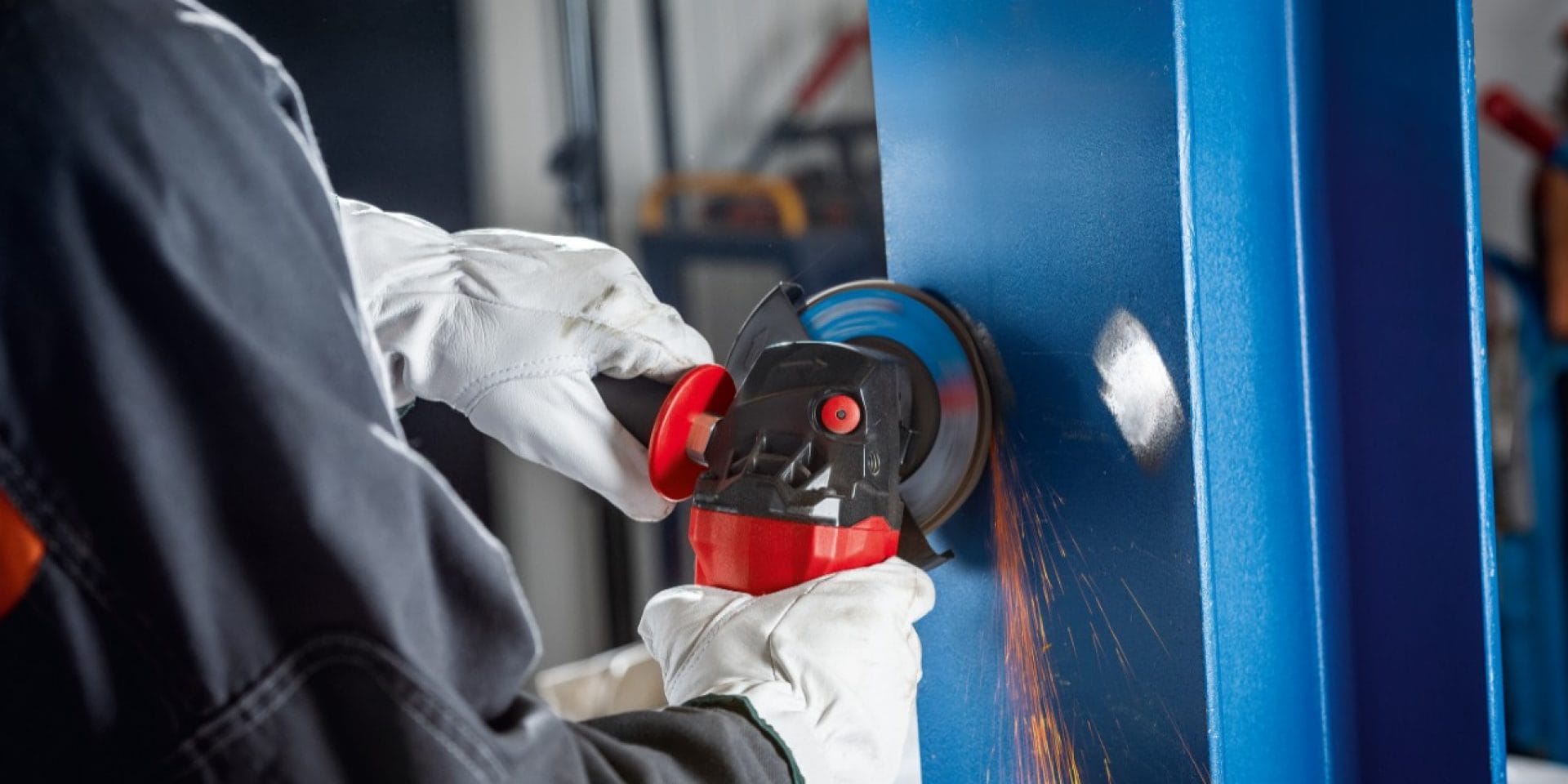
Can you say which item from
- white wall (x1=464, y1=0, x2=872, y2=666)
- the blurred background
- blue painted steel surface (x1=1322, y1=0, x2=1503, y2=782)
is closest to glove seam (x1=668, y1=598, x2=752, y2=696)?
blue painted steel surface (x1=1322, y1=0, x2=1503, y2=782)

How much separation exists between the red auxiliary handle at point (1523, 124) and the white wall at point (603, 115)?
64.5 inches

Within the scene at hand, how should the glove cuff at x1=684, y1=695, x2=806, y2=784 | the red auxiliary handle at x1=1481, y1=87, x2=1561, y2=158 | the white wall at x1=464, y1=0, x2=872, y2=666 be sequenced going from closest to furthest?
the glove cuff at x1=684, y1=695, x2=806, y2=784 → the red auxiliary handle at x1=1481, y1=87, x2=1561, y2=158 → the white wall at x1=464, y1=0, x2=872, y2=666

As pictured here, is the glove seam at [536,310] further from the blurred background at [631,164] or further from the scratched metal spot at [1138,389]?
the blurred background at [631,164]

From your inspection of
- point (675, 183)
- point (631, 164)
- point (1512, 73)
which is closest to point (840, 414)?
point (675, 183)

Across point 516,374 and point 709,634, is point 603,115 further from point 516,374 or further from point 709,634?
point 709,634

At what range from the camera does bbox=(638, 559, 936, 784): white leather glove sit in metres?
0.73

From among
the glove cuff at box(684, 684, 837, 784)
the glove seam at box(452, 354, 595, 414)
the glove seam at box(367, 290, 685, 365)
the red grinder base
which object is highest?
the glove seam at box(367, 290, 685, 365)

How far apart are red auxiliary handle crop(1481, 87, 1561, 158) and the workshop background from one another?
139 mm

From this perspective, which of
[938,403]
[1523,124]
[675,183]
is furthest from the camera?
[675,183]

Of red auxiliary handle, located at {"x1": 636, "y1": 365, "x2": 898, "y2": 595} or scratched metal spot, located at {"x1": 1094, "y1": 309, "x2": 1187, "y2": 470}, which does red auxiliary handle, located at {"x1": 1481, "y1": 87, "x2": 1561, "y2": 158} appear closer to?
scratched metal spot, located at {"x1": 1094, "y1": 309, "x2": 1187, "y2": 470}

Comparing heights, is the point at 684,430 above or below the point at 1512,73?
below

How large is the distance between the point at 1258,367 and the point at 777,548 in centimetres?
36

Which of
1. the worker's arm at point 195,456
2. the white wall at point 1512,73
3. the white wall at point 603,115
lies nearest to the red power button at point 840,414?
the worker's arm at point 195,456

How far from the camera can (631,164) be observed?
134 inches
